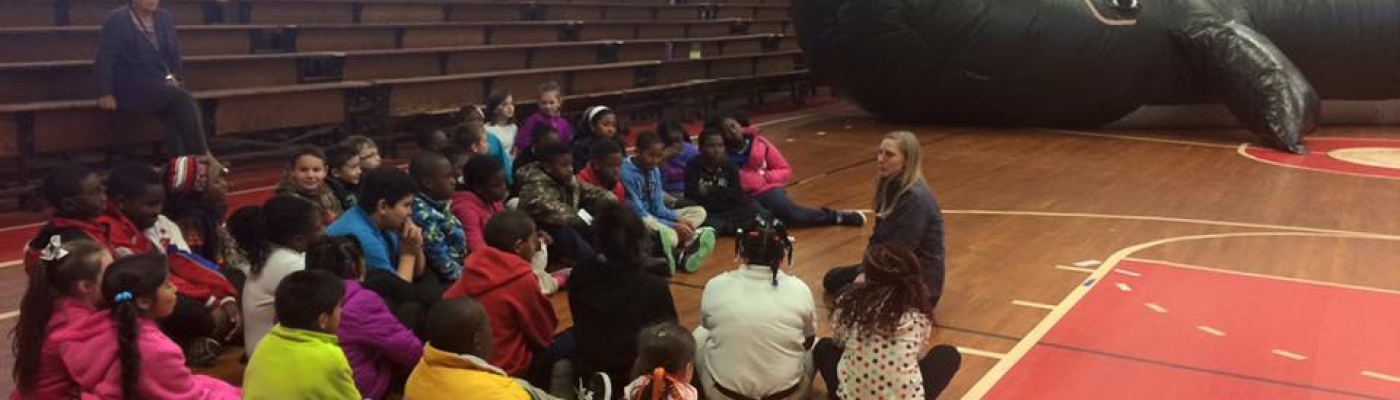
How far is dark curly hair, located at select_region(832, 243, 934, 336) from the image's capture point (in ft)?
10.2

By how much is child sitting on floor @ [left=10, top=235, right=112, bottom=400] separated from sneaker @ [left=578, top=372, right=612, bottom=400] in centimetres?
142

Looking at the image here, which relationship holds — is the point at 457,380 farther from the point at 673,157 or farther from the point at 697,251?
the point at 673,157

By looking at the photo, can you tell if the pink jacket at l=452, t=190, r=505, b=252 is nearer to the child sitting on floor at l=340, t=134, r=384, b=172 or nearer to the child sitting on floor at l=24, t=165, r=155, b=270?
the child sitting on floor at l=340, t=134, r=384, b=172

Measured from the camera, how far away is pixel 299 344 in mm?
2752

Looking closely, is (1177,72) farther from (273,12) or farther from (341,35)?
(273,12)

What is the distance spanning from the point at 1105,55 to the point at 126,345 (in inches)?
362

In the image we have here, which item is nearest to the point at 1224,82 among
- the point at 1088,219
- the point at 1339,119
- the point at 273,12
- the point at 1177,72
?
the point at 1177,72

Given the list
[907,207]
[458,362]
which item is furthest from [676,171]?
[458,362]

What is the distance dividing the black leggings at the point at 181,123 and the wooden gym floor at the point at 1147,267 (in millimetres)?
1724

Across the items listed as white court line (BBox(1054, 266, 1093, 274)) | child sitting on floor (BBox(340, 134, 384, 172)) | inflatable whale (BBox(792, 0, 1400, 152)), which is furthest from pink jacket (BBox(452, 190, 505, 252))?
inflatable whale (BBox(792, 0, 1400, 152))

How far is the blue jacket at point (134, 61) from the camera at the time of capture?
6.30m

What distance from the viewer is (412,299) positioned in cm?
383

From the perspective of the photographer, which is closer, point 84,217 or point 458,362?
point 458,362

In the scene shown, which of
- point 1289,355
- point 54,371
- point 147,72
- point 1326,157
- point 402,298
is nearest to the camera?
point 54,371
